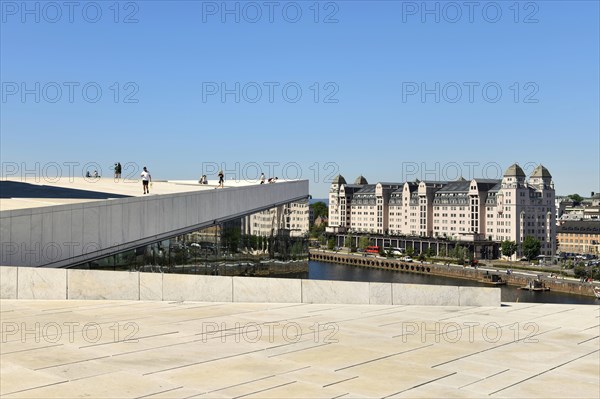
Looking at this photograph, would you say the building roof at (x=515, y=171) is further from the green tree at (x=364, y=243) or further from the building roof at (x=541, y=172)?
the green tree at (x=364, y=243)

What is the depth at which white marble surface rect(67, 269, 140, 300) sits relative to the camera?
602 inches

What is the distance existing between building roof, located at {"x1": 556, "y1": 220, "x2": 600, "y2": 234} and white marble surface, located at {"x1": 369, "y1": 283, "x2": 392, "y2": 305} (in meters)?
180

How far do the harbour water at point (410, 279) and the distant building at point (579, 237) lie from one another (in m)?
56.9

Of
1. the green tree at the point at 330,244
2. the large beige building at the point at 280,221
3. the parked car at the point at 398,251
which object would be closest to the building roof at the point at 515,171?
the parked car at the point at 398,251

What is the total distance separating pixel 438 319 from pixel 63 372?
831 centimetres

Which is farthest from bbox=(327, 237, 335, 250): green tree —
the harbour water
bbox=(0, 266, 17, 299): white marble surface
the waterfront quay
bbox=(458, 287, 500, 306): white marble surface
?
bbox=(0, 266, 17, 299): white marble surface

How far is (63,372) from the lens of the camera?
9.11 m

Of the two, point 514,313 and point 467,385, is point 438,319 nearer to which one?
point 514,313

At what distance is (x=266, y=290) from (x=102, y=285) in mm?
3703

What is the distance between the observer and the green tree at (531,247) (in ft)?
523

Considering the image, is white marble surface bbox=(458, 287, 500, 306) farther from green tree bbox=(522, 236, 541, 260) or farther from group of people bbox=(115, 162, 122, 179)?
green tree bbox=(522, 236, 541, 260)

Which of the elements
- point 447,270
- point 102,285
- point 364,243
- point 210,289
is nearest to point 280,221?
point 210,289

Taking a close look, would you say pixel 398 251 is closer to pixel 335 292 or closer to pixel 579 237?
pixel 579 237

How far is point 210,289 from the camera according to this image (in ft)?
52.6
